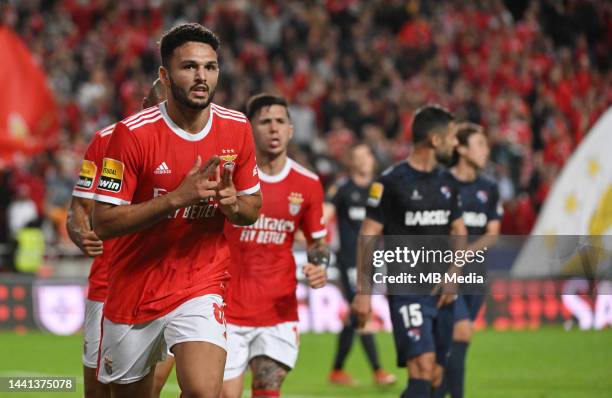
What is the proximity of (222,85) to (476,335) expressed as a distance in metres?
8.78

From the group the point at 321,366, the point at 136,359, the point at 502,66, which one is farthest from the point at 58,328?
the point at 136,359

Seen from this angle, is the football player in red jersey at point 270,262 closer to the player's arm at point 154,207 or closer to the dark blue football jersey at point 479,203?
the player's arm at point 154,207

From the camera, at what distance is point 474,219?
10.9 metres

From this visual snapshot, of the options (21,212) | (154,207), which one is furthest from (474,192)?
(21,212)

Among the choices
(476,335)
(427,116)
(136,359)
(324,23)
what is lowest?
(476,335)

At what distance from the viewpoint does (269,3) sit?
26.9 metres

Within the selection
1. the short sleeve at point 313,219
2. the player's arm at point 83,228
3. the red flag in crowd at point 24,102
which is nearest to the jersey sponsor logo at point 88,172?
the player's arm at point 83,228

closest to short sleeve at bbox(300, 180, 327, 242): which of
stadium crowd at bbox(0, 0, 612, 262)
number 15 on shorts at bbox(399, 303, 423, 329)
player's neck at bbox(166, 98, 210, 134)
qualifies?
number 15 on shorts at bbox(399, 303, 423, 329)

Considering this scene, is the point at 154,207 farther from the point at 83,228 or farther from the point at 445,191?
the point at 445,191

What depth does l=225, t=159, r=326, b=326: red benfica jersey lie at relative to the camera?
8.35 meters

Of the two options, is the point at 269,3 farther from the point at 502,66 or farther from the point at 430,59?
the point at 502,66

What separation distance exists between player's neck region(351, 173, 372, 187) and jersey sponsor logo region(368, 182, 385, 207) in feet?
14.7

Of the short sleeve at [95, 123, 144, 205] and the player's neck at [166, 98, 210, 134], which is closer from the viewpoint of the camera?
the short sleeve at [95, 123, 144, 205]

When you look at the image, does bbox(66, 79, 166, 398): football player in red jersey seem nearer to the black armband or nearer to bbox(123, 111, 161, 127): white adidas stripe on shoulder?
bbox(123, 111, 161, 127): white adidas stripe on shoulder
